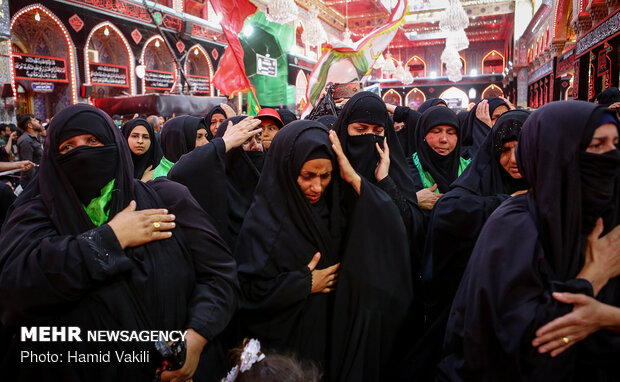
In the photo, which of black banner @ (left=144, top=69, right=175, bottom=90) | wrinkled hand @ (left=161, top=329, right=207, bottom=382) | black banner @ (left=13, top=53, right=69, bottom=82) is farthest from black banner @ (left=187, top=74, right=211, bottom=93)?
wrinkled hand @ (left=161, top=329, right=207, bottom=382)

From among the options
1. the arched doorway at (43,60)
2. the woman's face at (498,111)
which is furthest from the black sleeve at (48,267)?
the arched doorway at (43,60)

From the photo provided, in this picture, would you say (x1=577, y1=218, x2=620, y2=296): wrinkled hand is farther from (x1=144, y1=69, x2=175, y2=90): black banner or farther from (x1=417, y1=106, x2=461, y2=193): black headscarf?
(x1=144, y1=69, x2=175, y2=90): black banner

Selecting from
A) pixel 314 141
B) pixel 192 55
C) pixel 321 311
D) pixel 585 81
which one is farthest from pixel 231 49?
pixel 192 55

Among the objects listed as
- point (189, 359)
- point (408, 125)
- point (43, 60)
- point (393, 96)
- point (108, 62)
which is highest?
point (393, 96)

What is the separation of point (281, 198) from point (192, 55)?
1294cm

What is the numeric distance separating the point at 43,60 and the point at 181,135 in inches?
314

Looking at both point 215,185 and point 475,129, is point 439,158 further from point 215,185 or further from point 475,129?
point 215,185

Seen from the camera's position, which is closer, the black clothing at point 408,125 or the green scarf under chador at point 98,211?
the green scarf under chador at point 98,211

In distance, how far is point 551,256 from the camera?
1.04 metres

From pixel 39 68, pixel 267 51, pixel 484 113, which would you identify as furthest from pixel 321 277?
pixel 39 68

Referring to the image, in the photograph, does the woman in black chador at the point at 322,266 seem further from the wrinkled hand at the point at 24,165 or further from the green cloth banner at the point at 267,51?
the green cloth banner at the point at 267,51

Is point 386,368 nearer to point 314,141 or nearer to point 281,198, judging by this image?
point 281,198

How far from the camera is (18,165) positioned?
3271 millimetres

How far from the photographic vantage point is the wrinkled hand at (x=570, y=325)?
98cm
